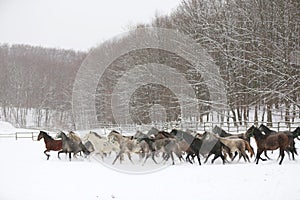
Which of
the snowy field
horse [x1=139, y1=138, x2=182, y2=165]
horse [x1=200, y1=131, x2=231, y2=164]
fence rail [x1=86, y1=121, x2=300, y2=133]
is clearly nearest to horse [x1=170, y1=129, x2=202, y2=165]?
horse [x1=200, y1=131, x2=231, y2=164]

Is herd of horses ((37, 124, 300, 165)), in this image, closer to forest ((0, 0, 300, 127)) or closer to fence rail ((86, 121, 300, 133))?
fence rail ((86, 121, 300, 133))

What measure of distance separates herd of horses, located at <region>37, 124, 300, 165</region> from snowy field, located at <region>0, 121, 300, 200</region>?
57 cm

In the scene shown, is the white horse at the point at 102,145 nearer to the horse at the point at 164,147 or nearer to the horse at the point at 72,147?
the horse at the point at 72,147

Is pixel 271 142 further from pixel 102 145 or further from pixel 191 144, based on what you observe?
pixel 102 145

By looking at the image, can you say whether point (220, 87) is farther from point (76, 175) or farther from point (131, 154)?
point (76, 175)

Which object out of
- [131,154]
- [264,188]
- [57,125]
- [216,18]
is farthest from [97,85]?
[264,188]

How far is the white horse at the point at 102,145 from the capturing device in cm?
1470

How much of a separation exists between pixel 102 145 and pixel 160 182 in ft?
17.2

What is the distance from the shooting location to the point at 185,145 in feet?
44.0

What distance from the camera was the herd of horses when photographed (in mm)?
12039

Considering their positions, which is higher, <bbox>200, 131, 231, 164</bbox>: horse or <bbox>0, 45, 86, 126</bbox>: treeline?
<bbox>0, 45, 86, 126</bbox>: treeline

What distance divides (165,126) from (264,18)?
33.9 ft

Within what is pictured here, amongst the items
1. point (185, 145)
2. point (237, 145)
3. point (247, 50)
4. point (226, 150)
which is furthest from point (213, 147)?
point (247, 50)

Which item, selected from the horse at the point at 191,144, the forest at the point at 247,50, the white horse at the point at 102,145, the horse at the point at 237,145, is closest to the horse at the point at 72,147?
the white horse at the point at 102,145
